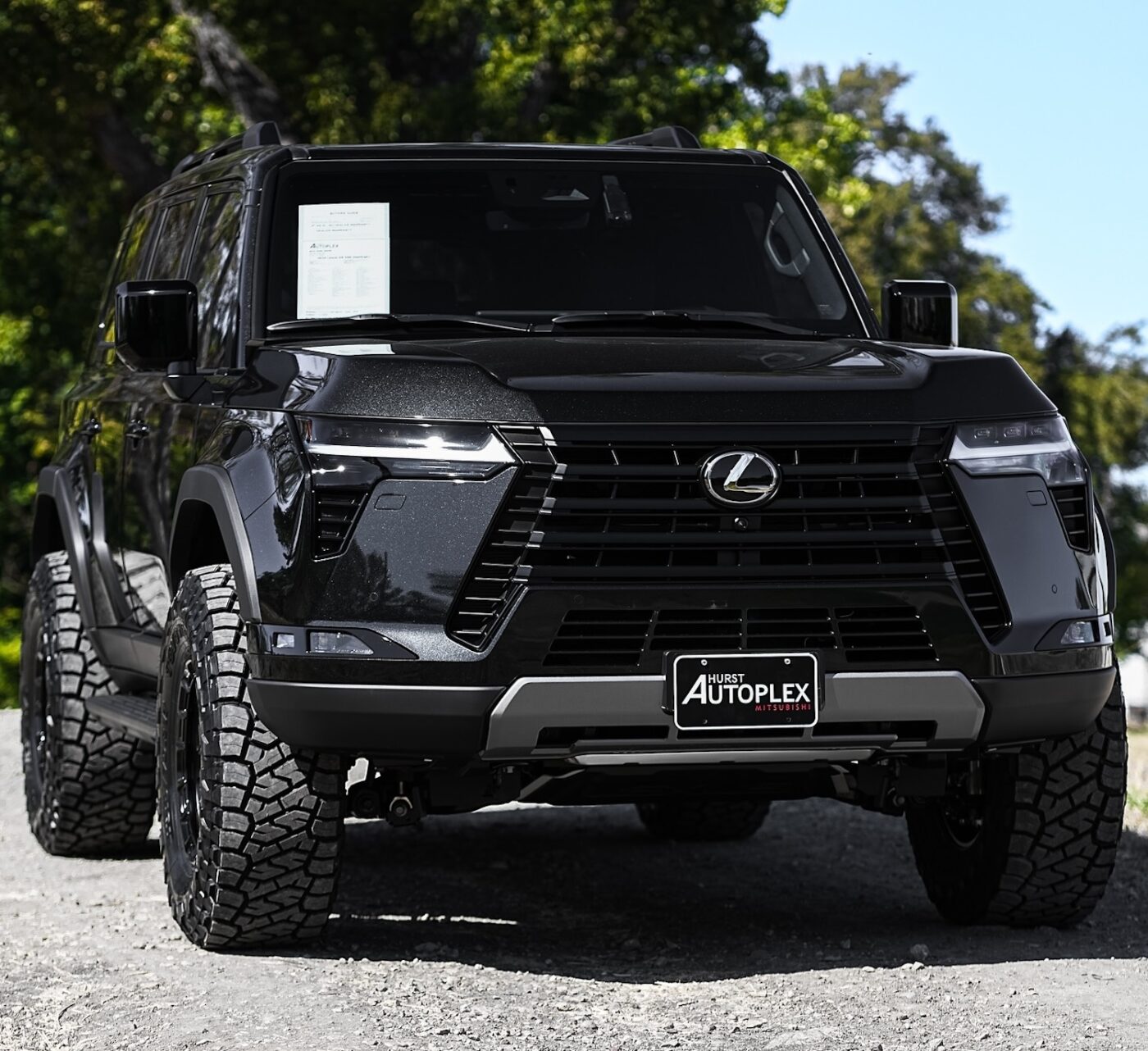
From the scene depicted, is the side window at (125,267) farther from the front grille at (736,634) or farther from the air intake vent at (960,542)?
the air intake vent at (960,542)

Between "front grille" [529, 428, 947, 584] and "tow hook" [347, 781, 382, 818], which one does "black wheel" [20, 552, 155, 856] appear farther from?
"front grille" [529, 428, 947, 584]

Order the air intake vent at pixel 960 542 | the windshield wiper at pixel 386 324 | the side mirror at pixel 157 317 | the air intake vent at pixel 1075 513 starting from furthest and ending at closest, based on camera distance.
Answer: the side mirror at pixel 157 317
the windshield wiper at pixel 386 324
the air intake vent at pixel 1075 513
the air intake vent at pixel 960 542

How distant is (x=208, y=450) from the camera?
5.77 metres

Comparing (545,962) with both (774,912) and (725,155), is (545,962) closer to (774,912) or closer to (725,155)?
(774,912)

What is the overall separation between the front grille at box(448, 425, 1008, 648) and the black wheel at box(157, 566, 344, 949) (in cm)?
71

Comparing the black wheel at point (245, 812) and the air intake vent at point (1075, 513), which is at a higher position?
the air intake vent at point (1075, 513)

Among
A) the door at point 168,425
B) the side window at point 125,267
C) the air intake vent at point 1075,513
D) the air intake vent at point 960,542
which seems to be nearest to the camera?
the air intake vent at point 960,542

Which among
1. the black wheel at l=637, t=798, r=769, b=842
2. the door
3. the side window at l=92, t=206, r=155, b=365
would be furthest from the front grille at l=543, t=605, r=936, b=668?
the side window at l=92, t=206, r=155, b=365

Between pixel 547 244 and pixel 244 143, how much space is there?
49.8 inches

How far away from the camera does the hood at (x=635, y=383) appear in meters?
5.10

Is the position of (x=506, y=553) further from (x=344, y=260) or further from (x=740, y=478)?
(x=344, y=260)

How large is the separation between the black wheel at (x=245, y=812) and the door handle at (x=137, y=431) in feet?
3.93

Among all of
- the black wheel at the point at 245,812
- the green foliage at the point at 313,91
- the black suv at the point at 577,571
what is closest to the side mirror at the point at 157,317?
the black suv at the point at 577,571

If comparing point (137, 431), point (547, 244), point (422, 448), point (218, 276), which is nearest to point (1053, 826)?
point (422, 448)
